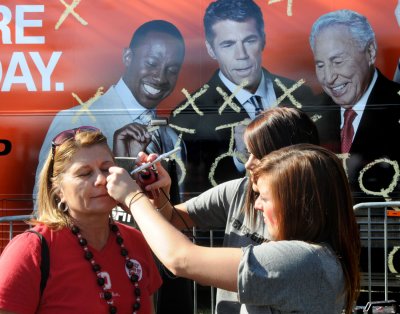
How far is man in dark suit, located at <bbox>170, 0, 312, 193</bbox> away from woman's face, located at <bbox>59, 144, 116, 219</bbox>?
129 inches

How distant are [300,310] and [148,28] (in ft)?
13.6

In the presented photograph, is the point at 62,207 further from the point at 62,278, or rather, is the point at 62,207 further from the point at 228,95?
the point at 228,95

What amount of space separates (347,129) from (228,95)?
106 centimetres

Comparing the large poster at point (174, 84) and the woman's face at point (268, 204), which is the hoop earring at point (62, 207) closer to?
the woman's face at point (268, 204)

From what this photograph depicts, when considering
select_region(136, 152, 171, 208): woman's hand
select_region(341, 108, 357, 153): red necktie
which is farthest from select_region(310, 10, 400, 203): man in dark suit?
select_region(136, 152, 171, 208): woman's hand

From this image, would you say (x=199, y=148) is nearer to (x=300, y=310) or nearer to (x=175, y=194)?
(x=175, y=194)

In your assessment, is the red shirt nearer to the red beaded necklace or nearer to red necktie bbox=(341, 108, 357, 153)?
the red beaded necklace

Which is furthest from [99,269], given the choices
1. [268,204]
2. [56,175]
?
[268,204]

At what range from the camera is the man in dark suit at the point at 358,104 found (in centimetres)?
536

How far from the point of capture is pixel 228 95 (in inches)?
218

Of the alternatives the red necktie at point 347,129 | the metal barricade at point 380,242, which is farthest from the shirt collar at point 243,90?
the metal barricade at point 380,242

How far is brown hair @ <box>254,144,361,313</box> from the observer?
1852mm

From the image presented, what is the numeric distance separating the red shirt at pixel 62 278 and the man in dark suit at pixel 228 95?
3.22 meters

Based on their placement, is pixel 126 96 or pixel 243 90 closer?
pixel 243 90
